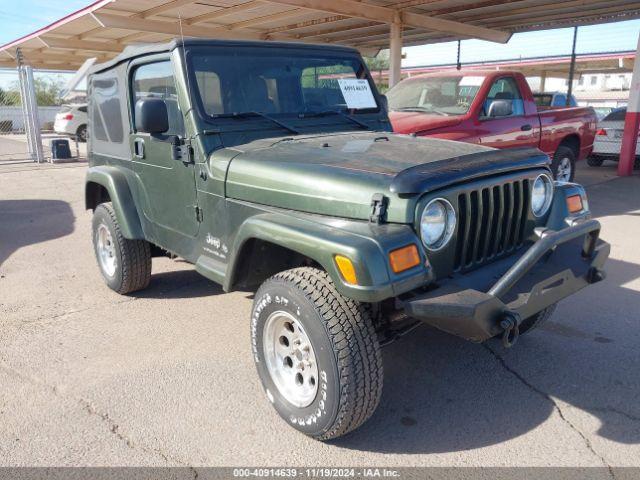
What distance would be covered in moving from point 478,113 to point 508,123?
0.62 meters

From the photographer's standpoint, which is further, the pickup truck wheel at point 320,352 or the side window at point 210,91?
the side window at point 210,91

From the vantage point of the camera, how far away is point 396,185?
249 cm

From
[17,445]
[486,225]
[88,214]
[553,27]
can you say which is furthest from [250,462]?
[553,27]

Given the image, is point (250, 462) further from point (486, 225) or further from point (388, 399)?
point (486, 225)

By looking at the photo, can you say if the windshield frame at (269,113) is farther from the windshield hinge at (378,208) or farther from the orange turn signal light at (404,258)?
the orange turn signal light at (404,258)

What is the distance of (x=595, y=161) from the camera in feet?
42.5

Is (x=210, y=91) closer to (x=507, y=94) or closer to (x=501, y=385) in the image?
(x=501, y=385)

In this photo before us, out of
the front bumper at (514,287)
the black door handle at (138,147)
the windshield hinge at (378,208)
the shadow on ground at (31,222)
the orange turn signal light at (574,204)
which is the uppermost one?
the black door handle at (138,147)

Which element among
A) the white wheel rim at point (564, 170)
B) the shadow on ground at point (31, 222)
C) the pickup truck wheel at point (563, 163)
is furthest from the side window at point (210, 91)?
the white wheel rim at point (564, 170)

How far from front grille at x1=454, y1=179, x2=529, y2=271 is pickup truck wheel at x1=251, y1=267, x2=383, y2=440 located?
23.7 inches

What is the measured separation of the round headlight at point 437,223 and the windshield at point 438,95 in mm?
4743

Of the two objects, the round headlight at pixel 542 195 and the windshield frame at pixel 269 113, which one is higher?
the windshield frame at pixel 269 113

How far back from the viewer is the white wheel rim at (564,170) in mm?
8703

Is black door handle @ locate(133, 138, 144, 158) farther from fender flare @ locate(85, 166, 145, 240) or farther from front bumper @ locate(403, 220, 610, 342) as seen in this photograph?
front bumper @ locate(403, 220, 610, 342)
